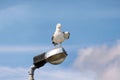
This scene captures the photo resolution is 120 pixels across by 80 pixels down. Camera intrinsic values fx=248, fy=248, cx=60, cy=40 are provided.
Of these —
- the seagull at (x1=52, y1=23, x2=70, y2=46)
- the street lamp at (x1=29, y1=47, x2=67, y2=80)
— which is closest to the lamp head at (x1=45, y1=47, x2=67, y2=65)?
the street lamp at (x1=29, y1=47, x2=67, y2=80)

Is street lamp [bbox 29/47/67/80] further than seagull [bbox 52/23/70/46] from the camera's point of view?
No

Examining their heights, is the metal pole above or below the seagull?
below

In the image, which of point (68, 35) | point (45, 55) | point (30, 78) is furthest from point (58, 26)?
point (30, 78)

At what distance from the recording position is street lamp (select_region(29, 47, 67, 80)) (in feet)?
15.2

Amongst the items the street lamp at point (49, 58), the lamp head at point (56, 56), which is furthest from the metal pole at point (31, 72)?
the lamp head at point (56, 56)

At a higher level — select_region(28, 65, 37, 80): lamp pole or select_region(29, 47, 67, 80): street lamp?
select_region(29, 47, 67, 80): street lamp

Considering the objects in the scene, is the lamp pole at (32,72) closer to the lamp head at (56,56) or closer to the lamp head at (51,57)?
the lamp head at (51,57)

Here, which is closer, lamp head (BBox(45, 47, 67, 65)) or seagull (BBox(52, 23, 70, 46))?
lamp head (BBox(45, 47, 67, 65))

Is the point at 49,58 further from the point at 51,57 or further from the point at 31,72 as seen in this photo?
the point at 31,72

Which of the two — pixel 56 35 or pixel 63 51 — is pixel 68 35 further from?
pixel 63 51

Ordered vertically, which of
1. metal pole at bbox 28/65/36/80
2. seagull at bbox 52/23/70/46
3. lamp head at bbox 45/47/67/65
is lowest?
metal pole at bbox 28/65/36/80

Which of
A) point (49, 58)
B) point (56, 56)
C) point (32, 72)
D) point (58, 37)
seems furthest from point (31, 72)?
point (58, 37)

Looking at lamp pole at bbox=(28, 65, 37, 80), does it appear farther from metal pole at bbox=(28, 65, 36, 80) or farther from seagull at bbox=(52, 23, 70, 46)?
seagull at bbox=(52, 23, 70, 46)

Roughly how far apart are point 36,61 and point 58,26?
3.49ft
